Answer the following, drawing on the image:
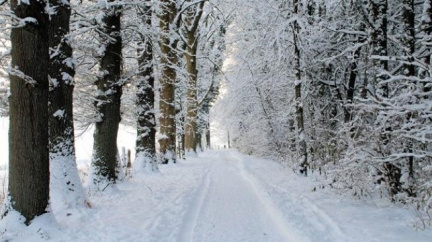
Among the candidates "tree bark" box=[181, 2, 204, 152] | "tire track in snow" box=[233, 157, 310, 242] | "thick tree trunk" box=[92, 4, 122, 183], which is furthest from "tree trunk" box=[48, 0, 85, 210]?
"tree bark" box=[181, 2, 204, 152]

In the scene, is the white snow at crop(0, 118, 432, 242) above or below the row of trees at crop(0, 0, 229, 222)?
below

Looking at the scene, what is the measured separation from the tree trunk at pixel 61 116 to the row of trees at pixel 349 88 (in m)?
5.47

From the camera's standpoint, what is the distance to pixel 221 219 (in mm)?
7184

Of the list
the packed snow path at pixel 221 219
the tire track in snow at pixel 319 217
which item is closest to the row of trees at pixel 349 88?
Answer: the packed snow path at pixel 221 219

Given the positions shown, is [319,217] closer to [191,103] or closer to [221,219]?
[221,219]

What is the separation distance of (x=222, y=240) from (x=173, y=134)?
12.7 metres

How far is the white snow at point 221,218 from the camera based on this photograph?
5.44 meters

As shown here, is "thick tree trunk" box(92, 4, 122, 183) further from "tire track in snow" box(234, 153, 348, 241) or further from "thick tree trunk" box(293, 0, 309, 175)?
"thick tree trunk" box(293, 0, 309, 175)

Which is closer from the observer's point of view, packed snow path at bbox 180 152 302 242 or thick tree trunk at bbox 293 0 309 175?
packed snow path at bbox 180 152 302 242

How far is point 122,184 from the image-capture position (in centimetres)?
1009

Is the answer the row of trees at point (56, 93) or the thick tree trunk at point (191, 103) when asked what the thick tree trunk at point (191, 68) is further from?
the row of trees at point (56, 93)

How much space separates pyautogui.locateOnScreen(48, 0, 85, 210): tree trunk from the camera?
6.91 meters

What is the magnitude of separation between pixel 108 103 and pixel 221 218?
429 centimetres

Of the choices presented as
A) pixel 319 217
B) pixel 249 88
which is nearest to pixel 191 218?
pixel 319 217
